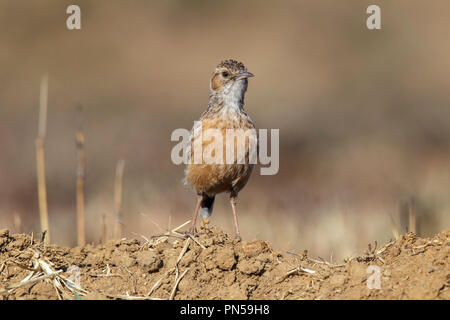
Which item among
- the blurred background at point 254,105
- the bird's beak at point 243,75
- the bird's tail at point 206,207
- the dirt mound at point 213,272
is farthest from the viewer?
the blurred background at point 254,105

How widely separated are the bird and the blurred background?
0.81 meters

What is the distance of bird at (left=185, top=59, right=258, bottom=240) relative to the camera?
797 centimetres

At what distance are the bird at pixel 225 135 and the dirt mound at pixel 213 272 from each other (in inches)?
77.2

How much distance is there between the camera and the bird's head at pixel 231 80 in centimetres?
848

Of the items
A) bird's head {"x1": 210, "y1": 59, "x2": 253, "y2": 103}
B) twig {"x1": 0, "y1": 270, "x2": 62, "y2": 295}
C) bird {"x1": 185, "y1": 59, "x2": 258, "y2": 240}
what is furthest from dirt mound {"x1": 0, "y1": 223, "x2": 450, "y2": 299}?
bird's head {"x1": 210, "y1": 59, "x2": 253, "y2": 103}

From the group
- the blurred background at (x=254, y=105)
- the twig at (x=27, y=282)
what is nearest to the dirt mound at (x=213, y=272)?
the twig at (x=27, y=282)

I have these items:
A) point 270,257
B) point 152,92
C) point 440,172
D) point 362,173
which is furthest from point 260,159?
point 152,92

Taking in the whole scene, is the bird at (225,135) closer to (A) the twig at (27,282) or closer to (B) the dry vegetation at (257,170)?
(B) the dry vegetation at (257,170)

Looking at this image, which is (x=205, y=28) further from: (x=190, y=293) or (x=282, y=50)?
(x=190, y=293)

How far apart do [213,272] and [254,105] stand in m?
14.8

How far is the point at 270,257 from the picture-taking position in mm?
5801

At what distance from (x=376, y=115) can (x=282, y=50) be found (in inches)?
202

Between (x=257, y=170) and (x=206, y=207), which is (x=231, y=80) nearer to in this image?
(x=206, y=207)

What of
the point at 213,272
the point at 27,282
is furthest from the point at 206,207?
the point at 27,282
